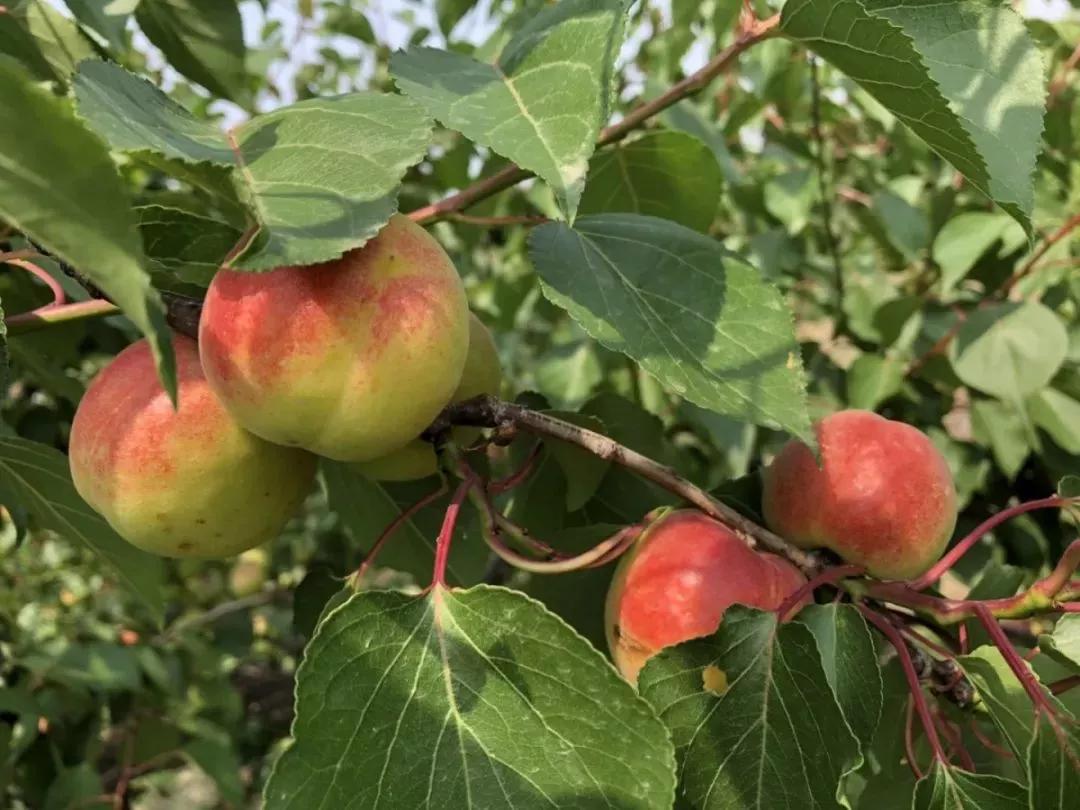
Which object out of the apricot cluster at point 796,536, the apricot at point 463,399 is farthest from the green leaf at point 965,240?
the apricot at point 463,399

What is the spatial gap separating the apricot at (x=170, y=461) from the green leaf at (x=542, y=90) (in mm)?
271

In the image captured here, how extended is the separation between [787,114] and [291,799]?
190 centimetres

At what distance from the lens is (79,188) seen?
0.39 meters

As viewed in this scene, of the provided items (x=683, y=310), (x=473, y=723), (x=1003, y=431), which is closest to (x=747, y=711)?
(x=473, y=723)

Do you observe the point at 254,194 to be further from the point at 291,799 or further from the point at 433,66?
the point at 291,799

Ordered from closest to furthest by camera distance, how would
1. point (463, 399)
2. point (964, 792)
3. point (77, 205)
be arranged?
1. point (77, 205)
2. point (964, 792)
3. point (463, 399)

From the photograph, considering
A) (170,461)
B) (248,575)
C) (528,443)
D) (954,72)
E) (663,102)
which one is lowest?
(248,575)

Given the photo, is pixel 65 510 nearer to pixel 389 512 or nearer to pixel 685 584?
pixel 389 512

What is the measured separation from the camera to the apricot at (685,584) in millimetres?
701

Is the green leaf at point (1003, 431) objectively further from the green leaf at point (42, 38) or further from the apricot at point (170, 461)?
the green leaf at point (42, 38)

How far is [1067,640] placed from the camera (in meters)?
0.64

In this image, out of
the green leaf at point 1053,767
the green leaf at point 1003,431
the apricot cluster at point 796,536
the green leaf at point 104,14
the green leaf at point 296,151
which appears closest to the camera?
the green leaf at point 296,151

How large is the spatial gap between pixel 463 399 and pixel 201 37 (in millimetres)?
676

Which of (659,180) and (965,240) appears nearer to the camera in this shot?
(659,180)
